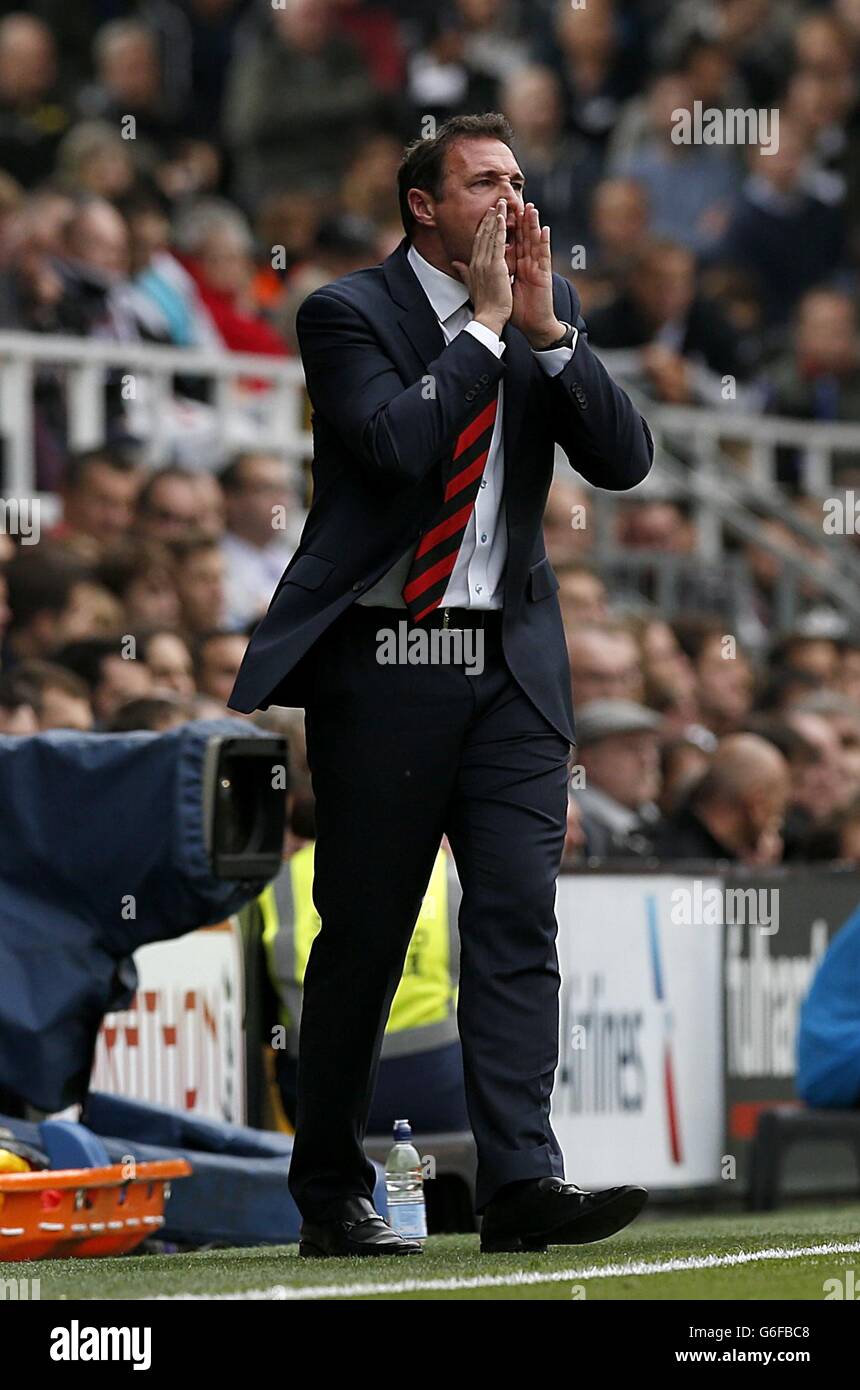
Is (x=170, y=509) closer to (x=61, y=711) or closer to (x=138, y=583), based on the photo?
(x=138, y=583)

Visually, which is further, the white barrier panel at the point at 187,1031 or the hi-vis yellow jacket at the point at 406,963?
the white barrier panel at the point at 187,1031

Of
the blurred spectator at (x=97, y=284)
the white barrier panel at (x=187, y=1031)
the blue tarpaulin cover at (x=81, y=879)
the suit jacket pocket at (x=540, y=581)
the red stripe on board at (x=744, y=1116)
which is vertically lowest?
the red stripe on board at (x=744, y=1116)

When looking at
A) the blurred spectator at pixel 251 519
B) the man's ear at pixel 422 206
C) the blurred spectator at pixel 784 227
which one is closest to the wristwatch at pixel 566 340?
the man's ear at pixel 422 206

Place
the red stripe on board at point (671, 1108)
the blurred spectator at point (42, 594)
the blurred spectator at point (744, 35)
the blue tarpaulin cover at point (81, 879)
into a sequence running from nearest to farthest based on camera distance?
the blue tarpaulin cover at point (81, 879) < the red stripe on board at point (671, 1108) < the blurred spectator at point (42, 594) < the blurred spectator at point (744, 35)

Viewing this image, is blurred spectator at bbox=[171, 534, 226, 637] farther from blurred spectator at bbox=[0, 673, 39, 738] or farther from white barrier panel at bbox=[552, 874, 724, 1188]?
blurred spectator at bbox=[0, 673, 39, 738]

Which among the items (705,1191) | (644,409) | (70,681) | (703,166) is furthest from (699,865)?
(703,166)

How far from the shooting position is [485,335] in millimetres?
5297

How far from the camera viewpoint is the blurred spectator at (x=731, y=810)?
10.7 m

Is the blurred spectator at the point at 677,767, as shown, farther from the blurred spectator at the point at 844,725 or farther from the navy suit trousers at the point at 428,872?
the navy suit trousers at the point at 428,872

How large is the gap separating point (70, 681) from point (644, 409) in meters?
7.33

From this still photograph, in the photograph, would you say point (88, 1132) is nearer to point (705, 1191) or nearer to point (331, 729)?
point (331, 729)

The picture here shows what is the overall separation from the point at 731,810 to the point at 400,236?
553cm

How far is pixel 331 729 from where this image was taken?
5434 mm

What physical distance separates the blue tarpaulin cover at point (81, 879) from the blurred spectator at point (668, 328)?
940 centimetres
